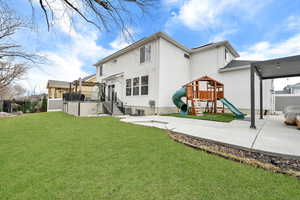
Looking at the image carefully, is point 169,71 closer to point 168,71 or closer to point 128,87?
point 168,71

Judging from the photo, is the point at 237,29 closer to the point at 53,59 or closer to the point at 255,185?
the point at 255,185

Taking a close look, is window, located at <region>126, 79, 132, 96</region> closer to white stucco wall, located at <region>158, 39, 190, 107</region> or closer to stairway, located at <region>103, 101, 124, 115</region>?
stairway, located at <region>103, 101, 124, 115</region>

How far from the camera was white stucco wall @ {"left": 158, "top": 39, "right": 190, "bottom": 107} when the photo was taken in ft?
32.7

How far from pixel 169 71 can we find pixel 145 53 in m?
2.51

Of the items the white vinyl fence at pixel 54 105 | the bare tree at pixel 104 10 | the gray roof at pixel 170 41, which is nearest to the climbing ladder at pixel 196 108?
the gray roof at pixel 170 41

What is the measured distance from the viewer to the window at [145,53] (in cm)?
1063

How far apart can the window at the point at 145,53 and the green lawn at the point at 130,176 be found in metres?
8.76

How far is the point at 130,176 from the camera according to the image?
216 cm

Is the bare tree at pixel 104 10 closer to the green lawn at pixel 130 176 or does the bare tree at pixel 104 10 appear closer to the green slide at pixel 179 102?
the green lawn at pixel 130 176

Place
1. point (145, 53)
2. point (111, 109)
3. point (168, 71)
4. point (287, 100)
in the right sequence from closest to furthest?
point (168, 71), point (111, 109), point (145, 53), point (287, 100)

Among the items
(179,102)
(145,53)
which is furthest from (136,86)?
(179,102)

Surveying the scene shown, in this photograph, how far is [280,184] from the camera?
6.31 ft

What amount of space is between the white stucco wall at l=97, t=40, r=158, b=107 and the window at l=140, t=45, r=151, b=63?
1.06 feet

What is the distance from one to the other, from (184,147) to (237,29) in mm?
10823
